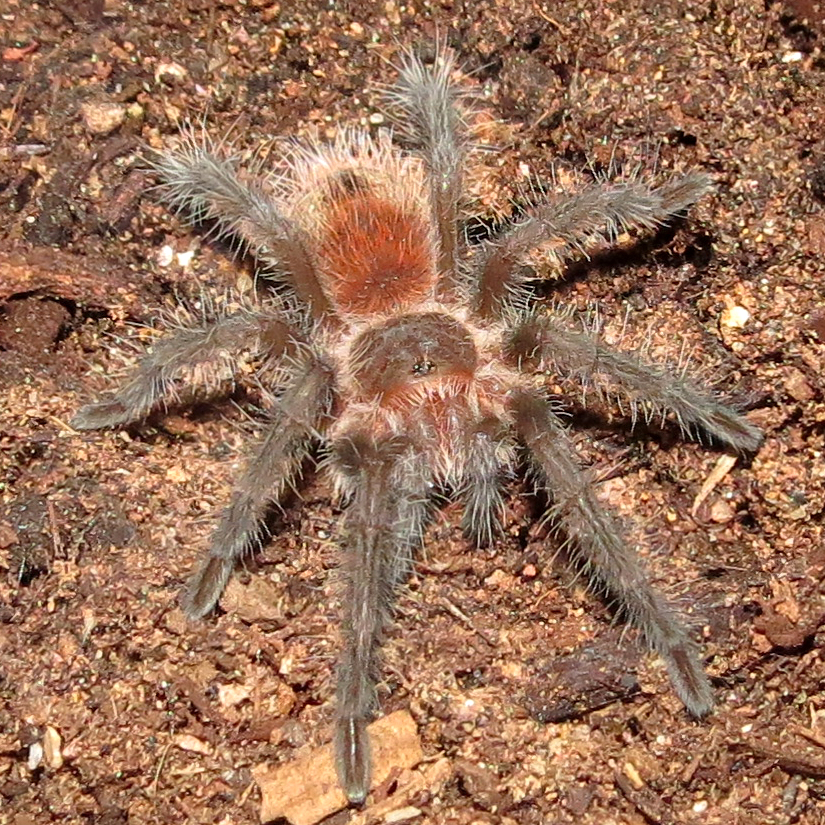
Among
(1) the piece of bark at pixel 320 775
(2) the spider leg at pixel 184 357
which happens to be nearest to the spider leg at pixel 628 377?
(2) the spider leg at pixel 184 357

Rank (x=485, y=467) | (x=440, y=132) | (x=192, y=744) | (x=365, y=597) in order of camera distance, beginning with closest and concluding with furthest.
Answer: (x=365, y=597) < (x=192, y=744) < (x=485, y=467) < (x=440, y=132)

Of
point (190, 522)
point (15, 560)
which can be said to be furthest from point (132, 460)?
point (15, 560)

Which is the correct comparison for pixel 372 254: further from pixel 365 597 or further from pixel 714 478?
pixel 714 478

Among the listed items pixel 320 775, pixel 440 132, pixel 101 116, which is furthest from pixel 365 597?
pixel 101 116

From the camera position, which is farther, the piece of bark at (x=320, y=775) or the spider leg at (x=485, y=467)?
the spider leg at (x=485, y=467)

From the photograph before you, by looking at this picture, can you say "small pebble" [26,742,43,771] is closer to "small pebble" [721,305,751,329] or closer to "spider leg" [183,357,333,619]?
"spider leg" [183,357,333,619]

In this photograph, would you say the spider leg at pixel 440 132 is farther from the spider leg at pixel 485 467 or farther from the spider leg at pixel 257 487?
the spider leg at pixel 257 487
